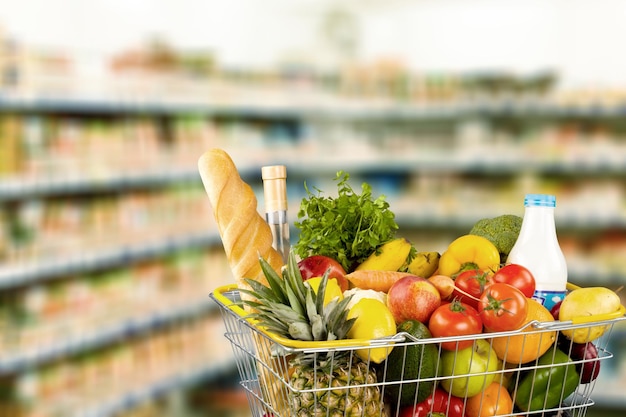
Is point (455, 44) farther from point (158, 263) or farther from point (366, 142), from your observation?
point (158, 263)

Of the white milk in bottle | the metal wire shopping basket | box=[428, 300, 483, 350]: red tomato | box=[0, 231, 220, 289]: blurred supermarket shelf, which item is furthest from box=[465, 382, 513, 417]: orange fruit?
box=[0, 231, 220, 289]: blurred supermarket shelf

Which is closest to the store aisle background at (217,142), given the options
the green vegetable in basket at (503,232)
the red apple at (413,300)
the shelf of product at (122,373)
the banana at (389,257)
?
the shelf of product at (122,373)

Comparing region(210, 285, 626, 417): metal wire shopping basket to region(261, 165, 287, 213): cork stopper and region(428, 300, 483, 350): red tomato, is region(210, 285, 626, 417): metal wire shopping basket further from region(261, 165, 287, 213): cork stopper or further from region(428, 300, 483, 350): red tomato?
region(261, 165, 287, 213): cork stopper

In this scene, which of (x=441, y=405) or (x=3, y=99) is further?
(x=3, y=99)

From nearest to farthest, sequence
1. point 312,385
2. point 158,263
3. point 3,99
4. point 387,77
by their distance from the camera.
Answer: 1. point 312,385
2. point 3,99
3. point 158,263
4. point 387,77

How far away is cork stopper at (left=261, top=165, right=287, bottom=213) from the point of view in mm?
1454

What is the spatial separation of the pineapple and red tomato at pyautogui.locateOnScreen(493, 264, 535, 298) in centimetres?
31

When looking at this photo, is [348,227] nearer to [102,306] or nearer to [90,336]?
[90,336]

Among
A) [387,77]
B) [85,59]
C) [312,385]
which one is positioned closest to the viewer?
[312,385]

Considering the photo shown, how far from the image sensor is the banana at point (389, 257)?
1548mm

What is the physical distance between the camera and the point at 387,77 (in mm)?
4664

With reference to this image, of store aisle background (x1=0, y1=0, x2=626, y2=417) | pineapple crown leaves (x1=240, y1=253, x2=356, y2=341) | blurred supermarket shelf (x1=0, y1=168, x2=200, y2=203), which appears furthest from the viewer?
store aisle background (x1=0, y1=0, x2=626, y2=417)

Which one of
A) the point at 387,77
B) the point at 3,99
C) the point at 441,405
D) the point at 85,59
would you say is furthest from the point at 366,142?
the point at 441,405

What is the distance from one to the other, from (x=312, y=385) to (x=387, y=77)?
3.67 m
